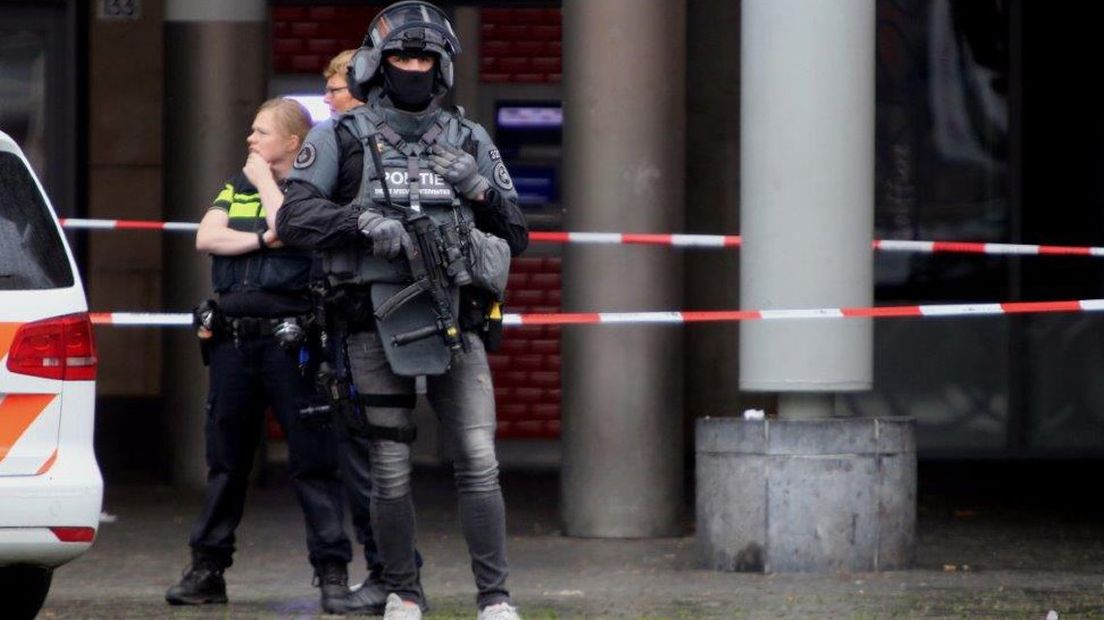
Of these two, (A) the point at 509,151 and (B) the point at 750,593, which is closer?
(B) the point at 750,593

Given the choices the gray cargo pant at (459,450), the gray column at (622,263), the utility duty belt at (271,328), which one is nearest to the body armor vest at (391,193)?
the gray cargo pant at (459,450)

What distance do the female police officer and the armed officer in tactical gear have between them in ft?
2.00

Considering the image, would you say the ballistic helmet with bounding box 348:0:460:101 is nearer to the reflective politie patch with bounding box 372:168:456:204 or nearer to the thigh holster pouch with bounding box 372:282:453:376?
the reflective politie patch with bounding box 372:168:456:204

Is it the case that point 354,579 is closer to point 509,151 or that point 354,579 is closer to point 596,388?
point 596,388

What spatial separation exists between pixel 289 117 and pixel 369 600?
163 cm

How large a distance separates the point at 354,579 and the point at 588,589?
0.97 meters

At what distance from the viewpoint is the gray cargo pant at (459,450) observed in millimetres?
6414

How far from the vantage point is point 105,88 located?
40.0 ft

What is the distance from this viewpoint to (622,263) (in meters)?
9.27

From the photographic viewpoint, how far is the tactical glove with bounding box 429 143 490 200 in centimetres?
633

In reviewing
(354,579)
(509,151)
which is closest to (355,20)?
(509,151)

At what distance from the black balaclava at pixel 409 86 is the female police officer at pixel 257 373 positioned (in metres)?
0.83

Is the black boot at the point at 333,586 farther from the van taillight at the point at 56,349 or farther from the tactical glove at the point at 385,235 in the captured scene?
the tactical glove at the point at 385,235

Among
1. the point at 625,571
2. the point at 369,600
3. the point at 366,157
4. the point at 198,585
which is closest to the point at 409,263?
the point at 366,157
